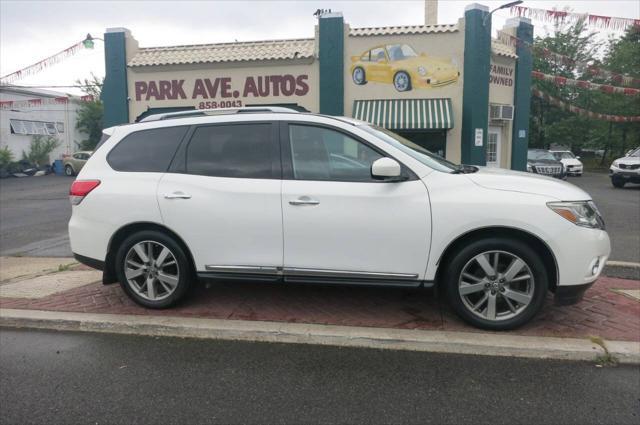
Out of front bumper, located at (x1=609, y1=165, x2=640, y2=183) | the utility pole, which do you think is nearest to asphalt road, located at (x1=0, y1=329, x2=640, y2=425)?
the utility pole

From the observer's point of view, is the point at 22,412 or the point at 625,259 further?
the point at 625,259

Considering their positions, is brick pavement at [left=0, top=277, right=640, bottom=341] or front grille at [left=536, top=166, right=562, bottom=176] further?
front grille at [left=536, top=166, right=562, bottom=176]

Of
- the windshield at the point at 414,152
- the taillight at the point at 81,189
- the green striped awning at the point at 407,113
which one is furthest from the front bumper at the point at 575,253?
the green striped awning at the point at 407,113

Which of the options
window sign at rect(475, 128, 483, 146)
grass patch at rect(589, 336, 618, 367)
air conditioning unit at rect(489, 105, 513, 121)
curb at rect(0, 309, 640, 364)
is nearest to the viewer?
grass patch at rect(589, 336, 618, 367)

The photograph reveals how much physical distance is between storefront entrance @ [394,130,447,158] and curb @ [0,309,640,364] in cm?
1138

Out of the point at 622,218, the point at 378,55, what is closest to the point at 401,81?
the point at 378,55

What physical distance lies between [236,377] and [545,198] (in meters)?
2.69

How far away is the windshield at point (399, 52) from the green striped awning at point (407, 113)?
1197 mm

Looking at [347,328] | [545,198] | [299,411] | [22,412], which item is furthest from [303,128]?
[22,412]

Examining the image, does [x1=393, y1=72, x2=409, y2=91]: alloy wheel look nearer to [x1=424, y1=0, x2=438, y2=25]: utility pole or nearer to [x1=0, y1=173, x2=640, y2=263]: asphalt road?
[x1=424, y1=0, x2=438, y2=25]: utility pole

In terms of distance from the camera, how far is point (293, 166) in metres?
4.55

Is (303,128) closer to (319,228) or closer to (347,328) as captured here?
(319,228)

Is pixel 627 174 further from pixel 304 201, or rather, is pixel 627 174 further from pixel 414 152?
pixel 304 201

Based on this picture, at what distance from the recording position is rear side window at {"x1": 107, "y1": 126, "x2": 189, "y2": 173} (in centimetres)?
493
